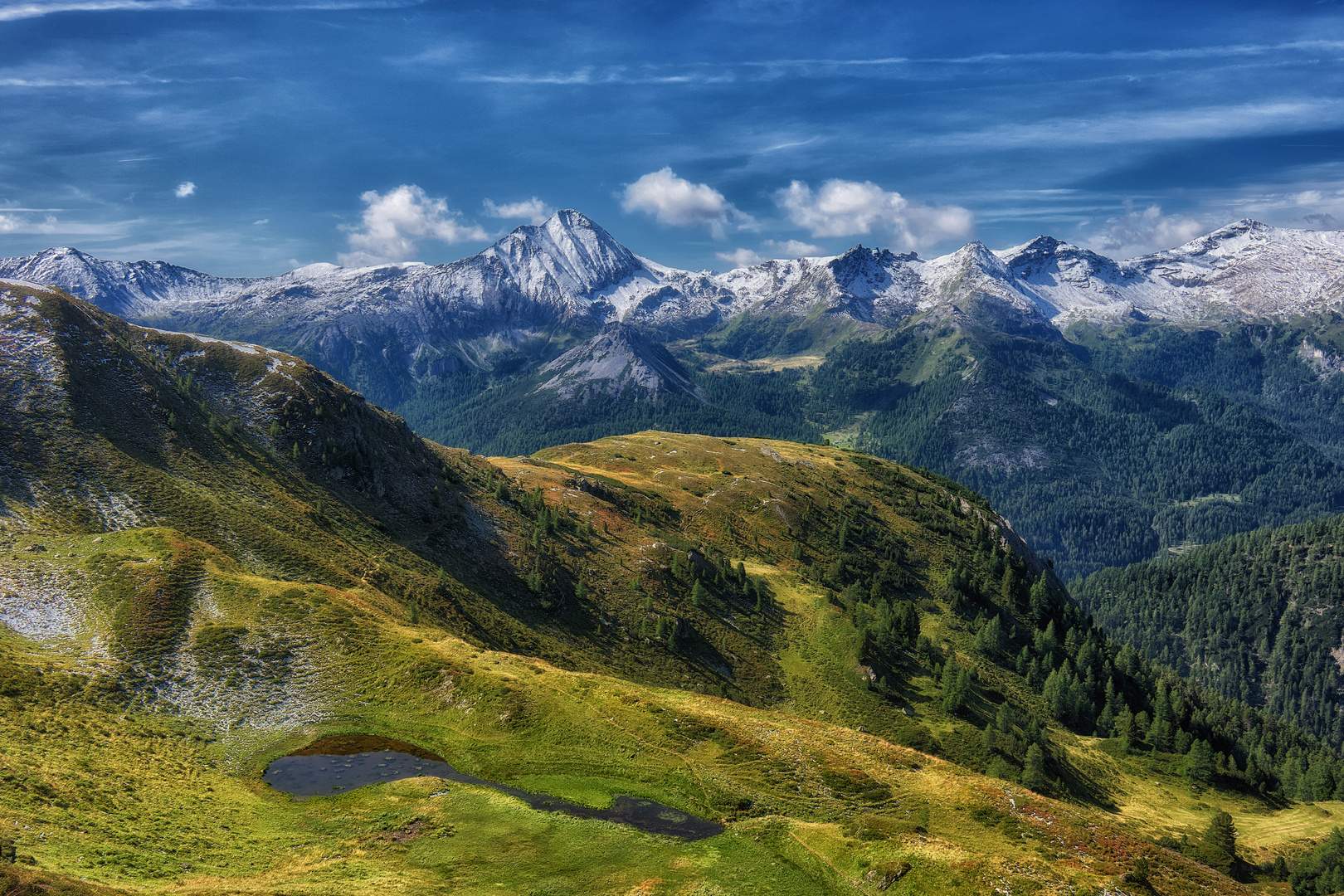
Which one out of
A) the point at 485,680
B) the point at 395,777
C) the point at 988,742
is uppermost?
the point at 485,680

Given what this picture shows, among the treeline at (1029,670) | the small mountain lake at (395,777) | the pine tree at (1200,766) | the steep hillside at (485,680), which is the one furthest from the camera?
the pine tree at (1200,766)

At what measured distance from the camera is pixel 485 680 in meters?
55.9

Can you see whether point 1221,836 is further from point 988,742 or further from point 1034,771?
point 988,742

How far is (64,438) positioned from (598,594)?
71.5 meters

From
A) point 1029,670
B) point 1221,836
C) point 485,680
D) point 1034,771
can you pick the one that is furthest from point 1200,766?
point 485,680

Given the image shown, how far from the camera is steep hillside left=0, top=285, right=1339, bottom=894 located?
3809 cm

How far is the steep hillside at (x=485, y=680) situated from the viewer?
38094mm

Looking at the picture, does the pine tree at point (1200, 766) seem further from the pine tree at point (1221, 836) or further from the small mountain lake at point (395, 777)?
the small mountain lake at point (395, 777)

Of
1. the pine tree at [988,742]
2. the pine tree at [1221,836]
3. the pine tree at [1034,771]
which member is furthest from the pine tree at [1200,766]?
the pine tree at [988,742]

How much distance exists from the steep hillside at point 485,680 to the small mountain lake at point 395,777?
1.10 meters

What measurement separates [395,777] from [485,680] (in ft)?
40.6

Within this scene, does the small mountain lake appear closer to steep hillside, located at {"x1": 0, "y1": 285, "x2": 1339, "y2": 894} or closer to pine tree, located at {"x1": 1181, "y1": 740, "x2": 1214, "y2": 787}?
steep hillside, located at {"x1": 0, "y1": 285, "x2": 1339, "y2": 894}

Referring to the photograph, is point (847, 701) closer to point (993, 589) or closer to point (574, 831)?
point (574, 831)

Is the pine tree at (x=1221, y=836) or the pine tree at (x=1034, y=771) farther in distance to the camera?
the pine tree at (x=1034, y=771)
